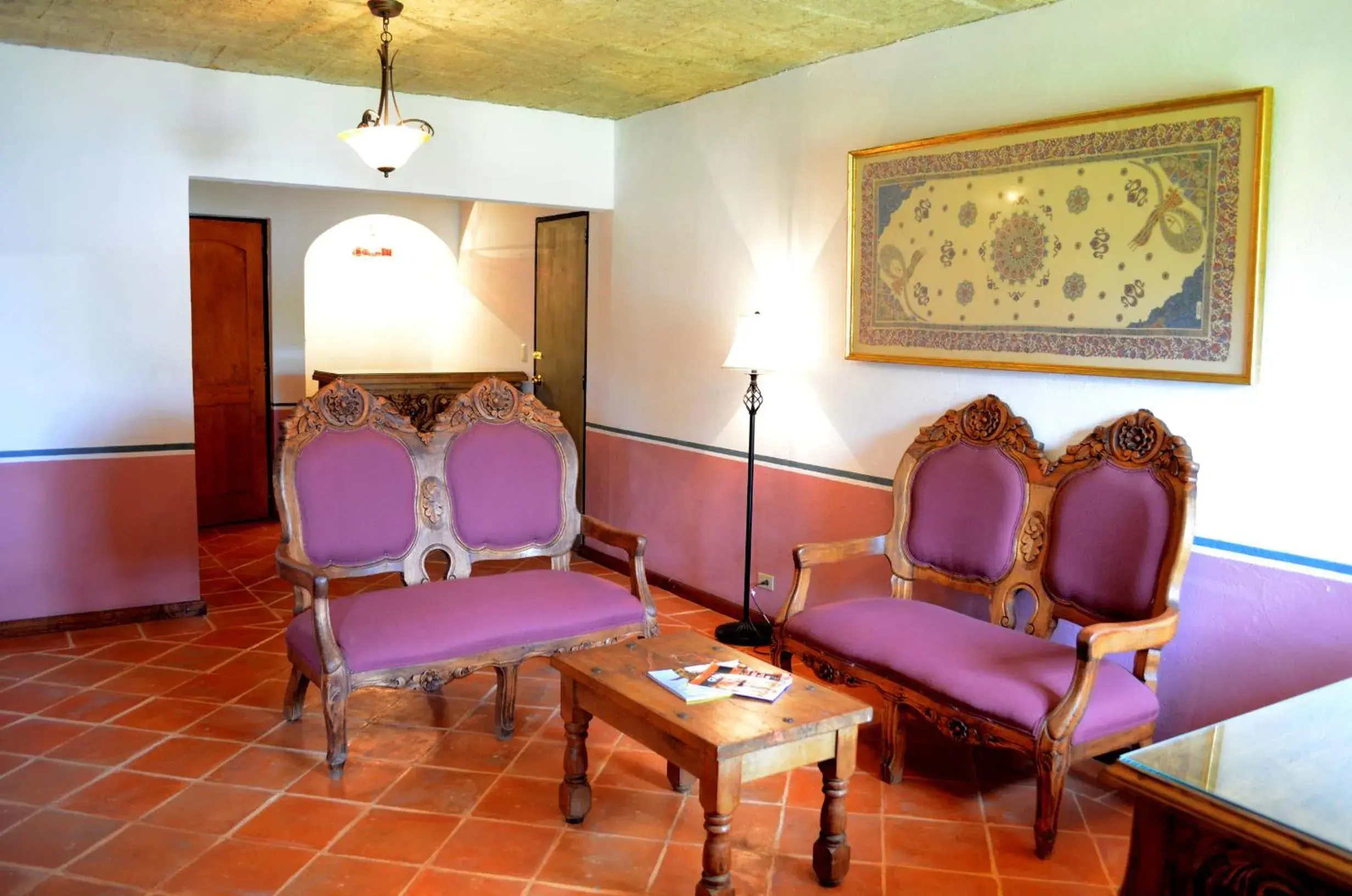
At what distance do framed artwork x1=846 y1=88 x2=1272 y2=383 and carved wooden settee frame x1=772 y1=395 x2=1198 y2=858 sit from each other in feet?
0.83

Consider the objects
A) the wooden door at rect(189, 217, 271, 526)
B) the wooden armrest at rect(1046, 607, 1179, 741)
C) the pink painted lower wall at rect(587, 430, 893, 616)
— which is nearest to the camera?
the wooden armrest at rect(1046, 607, 1179, 741)

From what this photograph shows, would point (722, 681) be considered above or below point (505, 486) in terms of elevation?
below

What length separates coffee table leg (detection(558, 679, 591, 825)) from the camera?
3102mm

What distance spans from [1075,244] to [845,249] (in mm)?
1140

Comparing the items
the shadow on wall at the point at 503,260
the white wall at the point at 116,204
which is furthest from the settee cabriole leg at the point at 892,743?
the shadow on wall at the point at 503,260

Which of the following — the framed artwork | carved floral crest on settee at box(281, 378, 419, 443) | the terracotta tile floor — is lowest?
the terracotta tile floor

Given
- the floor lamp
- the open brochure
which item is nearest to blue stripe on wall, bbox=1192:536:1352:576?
the open brochure

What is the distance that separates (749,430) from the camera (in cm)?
499

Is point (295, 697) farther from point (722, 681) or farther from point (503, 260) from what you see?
point (503, 260)

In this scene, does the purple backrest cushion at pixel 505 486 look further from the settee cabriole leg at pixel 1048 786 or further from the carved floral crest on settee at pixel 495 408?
the settee cabriole leg at pixel 1048 786

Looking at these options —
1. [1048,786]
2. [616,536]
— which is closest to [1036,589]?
[1048,786]

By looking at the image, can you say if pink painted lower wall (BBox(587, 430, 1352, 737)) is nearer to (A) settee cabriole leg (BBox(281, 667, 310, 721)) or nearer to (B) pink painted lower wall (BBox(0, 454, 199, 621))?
(A) settee cabriole leg (BBox(281, 667, 310, 721))

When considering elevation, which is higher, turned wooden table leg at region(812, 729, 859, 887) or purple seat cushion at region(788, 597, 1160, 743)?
purple seat cushion at region(788, 597, 1160, 743)

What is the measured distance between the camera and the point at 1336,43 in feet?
9.81
